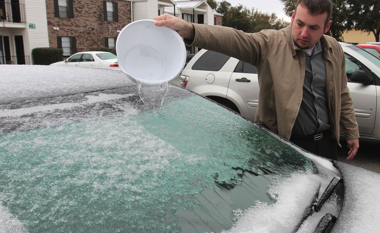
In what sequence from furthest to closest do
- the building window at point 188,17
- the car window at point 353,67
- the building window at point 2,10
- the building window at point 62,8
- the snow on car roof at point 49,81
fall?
the building window at point 188,17 → the building window at point 62,8 → the building window at point 2,10 → the car window at point 353,67 → the snow on car roof at point 49,81

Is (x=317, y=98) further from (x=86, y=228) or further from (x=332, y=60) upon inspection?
(x=86, y=228)

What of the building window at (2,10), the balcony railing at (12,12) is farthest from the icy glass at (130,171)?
the building window at (2,10)

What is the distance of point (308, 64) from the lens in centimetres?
205

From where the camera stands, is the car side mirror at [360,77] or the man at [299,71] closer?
the man at [299,71]

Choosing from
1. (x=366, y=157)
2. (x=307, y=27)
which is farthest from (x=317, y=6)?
(x=366, y=157)

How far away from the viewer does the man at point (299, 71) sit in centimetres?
188

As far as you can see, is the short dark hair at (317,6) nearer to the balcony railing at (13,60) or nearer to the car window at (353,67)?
the car window at (353,67)

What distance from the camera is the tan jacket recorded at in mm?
1893

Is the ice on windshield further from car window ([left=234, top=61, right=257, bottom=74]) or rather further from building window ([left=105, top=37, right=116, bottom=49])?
building window ([left=105, top=37, right=116, bottom=49])

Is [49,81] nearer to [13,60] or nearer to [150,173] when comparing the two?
[150,173]

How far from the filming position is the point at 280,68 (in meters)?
1.94

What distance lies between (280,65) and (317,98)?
347 millimetres

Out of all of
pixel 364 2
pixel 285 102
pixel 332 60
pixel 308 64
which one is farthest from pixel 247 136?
pixel 364 2

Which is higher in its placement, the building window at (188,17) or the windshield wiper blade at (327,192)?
the building window at (188,17)
